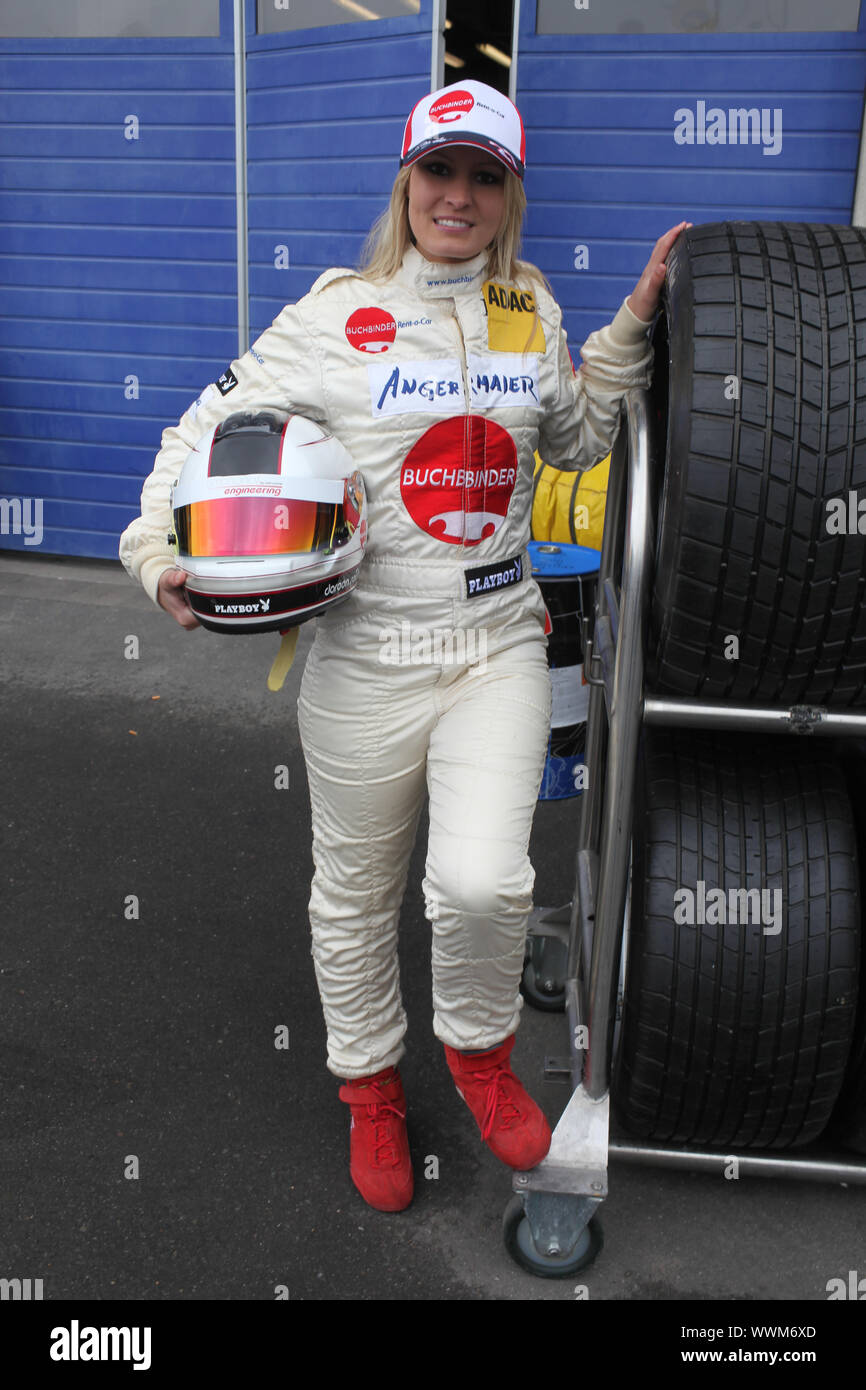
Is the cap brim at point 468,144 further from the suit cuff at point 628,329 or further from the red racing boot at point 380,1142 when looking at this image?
the red racing boot at point 380,1142

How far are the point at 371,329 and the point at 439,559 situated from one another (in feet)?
1.38

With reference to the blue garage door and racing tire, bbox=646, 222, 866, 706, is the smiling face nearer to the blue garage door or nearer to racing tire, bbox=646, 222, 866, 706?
racing tire, bbox=646, 222, 866, 706

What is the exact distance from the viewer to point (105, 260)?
6.25 metres

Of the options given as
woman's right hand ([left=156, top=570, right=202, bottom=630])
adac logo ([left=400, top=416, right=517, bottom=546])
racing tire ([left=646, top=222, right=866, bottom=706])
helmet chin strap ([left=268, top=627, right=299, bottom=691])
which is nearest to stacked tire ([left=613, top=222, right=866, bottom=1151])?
racing tire ([left=646, top=222, right=866, bottom=706])

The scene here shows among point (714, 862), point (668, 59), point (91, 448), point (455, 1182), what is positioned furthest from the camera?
point (91, 448)

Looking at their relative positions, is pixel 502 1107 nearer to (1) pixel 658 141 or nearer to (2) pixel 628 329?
(2) pixel 628 329

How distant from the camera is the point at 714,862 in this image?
1.97m

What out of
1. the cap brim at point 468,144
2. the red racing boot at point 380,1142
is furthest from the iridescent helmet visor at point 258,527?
the red racing boot at point 380,1142

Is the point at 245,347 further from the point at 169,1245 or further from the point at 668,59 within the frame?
the point at 169,1245

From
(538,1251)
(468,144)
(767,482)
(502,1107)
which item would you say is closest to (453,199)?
(468,144)

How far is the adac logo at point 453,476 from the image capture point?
2.06 meters

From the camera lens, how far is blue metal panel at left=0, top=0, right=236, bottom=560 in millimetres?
5941

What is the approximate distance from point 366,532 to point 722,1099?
1168 mm
